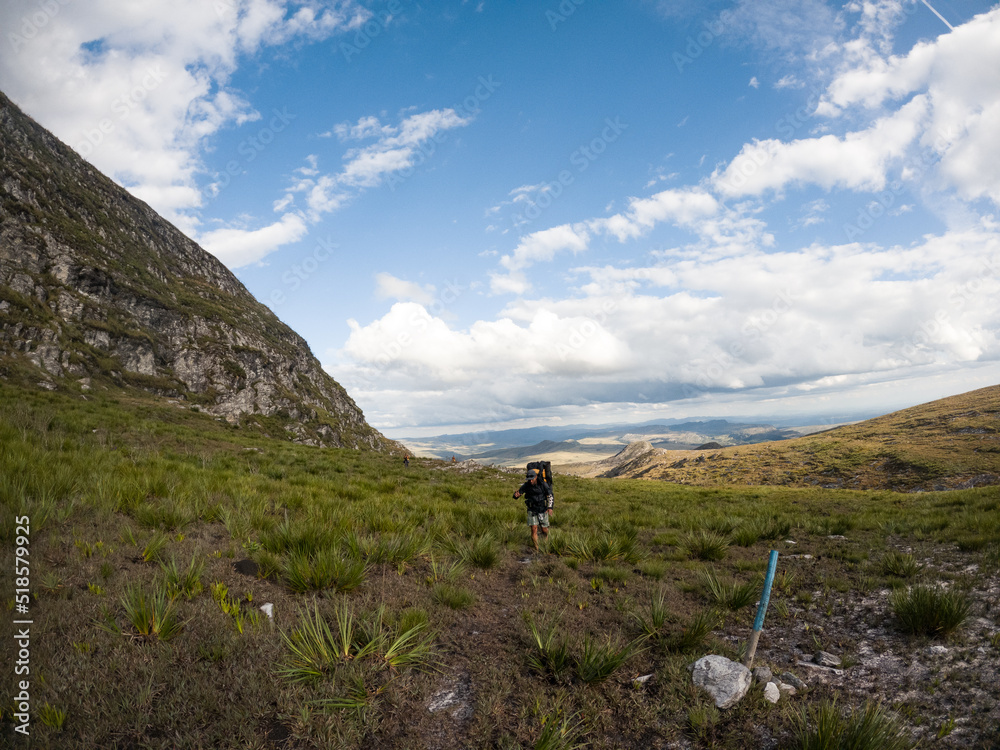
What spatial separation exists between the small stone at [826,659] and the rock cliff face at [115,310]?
183ft

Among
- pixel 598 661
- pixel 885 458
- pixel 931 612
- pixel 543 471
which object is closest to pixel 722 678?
pixel 598 661

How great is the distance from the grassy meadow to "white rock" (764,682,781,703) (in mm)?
126

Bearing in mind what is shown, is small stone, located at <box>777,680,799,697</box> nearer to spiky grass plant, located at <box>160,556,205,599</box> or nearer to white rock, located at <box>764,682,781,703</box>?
white rock, located at <box>764,682,781,703</box>

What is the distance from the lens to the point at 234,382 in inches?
3467

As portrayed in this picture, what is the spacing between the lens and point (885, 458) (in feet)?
298

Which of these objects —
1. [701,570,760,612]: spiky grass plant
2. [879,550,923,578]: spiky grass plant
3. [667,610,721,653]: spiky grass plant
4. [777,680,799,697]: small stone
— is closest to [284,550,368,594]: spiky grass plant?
[667,610,721,653]: spiky grass plant

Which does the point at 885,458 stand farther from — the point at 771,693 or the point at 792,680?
the point at 771,693

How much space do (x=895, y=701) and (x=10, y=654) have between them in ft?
30.1

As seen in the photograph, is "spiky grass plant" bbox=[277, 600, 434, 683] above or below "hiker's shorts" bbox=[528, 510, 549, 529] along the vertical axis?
above

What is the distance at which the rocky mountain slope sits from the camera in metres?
76.5

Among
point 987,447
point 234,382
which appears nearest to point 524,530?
point 234,382

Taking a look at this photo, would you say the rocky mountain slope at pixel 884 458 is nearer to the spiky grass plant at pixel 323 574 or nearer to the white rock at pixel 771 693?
the white rock at pixel 771 693

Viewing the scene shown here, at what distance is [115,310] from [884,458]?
6385 inches

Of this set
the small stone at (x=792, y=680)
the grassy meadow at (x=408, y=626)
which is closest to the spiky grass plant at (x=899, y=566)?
the grassy meadow at (x=408, y=626)
